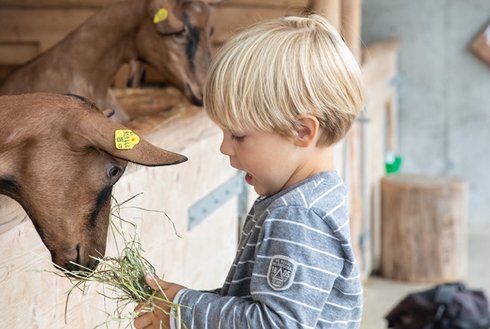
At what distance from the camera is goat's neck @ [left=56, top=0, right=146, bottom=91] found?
3527 millimetres

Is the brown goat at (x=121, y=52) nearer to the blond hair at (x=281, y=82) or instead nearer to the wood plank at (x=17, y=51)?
the blond hair at (x=281, y=82)

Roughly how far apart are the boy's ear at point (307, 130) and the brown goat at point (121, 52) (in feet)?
6.20

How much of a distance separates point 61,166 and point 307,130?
45 cm

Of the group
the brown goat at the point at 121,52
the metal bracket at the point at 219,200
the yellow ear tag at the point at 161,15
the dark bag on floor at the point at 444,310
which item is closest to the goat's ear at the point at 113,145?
the metal bracket at the point at 219,200

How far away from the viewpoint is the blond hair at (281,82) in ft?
5.32

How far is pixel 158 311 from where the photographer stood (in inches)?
68.3

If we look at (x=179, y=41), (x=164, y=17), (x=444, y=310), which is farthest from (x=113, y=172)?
(x=444, y=310)

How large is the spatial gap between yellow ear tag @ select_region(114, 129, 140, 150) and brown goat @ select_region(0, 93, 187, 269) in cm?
2

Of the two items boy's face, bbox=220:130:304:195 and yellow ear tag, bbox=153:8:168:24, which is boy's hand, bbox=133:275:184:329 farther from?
yellow ear tag, bbox=153:8:168:24

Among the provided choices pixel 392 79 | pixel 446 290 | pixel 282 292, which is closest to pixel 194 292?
pixel 282 292

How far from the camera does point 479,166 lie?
7.43 m

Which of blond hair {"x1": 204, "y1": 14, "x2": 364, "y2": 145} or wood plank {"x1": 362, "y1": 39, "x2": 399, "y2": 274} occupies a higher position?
blond hair {"x1": 204, "y1": 14, "x2": 364, "y2": 145}

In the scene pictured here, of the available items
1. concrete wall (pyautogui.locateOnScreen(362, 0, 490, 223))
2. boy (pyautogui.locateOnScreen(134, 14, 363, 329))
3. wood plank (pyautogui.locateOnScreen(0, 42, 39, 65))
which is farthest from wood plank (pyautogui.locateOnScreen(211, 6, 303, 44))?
boy (pyautogui.locateOnScreen(134, 14, 363, 329))

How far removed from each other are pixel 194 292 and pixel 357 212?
13.8 ft
